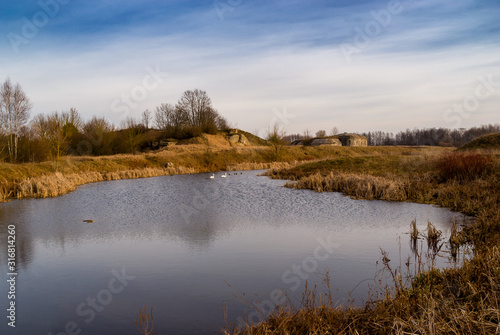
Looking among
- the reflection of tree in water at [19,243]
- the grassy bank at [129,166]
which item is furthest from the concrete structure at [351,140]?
the reflection of tree in water at [19,243]

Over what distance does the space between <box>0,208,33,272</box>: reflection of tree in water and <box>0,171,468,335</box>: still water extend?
0.15 feet

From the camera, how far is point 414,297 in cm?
565

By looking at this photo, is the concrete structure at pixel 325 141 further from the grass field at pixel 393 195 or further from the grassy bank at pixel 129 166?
the grass field at pixel 393 195

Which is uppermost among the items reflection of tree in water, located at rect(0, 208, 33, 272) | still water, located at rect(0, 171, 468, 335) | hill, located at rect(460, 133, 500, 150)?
hill, located at rect(460, 133, 500, 150)

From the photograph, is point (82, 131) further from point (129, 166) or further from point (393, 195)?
point (393, 195)

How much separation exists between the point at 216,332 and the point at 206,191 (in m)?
18.6

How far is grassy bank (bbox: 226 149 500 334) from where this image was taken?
4.67 meters

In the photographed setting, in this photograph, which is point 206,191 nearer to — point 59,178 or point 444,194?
point 59,178

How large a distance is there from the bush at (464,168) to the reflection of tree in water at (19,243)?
18593 millimetres

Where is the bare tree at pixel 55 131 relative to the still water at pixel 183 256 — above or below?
above

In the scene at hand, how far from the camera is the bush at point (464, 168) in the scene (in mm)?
19172

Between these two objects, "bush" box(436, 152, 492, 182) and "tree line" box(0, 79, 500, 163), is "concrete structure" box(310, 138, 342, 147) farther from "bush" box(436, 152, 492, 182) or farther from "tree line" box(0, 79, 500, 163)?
"bush" box(436, 152, 492, 182)

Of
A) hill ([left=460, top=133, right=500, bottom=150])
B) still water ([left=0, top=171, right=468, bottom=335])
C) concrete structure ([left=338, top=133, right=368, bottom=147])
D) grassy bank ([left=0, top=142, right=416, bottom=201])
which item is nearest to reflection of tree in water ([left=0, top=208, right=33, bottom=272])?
still water ([left=0, top=171, right=468, bottom=335])

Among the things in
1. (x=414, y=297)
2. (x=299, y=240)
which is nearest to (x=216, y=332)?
(x=414, y=297)
